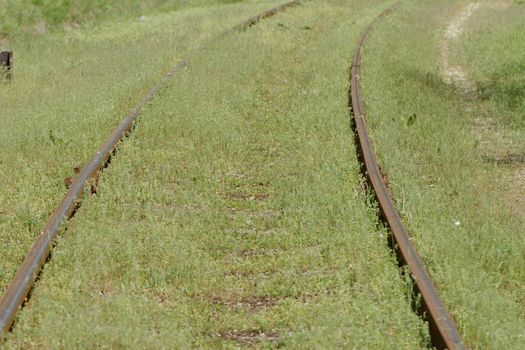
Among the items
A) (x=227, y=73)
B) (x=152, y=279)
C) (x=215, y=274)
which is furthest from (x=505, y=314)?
(x=227, y=73)

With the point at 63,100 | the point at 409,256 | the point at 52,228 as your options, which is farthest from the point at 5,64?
the point at 409,256

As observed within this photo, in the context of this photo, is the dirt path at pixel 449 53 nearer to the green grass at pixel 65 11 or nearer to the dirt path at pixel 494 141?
the dirt path at pixel 494 141

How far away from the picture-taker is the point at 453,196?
24.7 ft

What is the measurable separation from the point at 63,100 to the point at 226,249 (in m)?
5.97

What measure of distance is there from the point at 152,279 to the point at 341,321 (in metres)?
1.38

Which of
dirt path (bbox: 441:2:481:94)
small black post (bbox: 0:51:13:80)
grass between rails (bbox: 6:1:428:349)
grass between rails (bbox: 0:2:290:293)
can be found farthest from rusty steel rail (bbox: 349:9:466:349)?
small black post (bbox: 0:51:13:80)

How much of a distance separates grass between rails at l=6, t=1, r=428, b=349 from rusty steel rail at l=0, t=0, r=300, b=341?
9 centimetres

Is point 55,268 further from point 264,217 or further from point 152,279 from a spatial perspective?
point 264,217

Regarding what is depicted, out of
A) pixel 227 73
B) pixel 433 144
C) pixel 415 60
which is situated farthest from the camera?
pixel 415 60

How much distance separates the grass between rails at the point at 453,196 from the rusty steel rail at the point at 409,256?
13 cm

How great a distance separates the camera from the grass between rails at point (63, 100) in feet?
23.1

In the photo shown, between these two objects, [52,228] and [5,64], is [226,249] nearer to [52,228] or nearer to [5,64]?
[52,228]

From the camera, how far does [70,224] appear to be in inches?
255

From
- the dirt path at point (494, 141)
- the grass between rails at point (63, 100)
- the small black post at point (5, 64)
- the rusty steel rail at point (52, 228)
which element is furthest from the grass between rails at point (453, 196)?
the small black post at point (5, 64)
